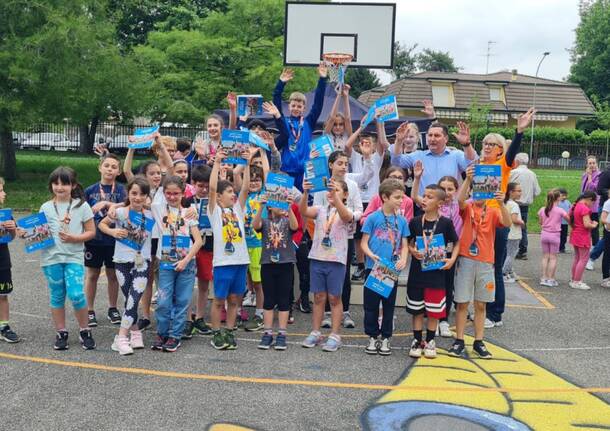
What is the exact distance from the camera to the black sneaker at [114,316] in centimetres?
662

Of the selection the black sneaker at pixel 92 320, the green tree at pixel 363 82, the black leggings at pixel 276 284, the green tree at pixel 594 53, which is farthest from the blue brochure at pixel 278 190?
the green tree at pixel 594 53

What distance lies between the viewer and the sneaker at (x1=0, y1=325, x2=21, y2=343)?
5848 millimetres

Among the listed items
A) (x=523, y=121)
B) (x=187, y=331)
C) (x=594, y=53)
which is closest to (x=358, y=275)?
(x=187, y=331)

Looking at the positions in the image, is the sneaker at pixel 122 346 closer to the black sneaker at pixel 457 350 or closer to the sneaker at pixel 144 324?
the sneaker at pixel 144 324

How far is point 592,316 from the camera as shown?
7711 millimetres

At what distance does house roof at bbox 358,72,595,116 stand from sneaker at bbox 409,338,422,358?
41668 millimetres

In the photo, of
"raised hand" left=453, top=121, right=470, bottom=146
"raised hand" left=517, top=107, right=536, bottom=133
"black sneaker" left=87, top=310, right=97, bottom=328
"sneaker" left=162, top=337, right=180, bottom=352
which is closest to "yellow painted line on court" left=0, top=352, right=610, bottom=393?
"sneaker" left=162, top=337, right=180, bottom=352

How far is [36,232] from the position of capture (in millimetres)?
5578

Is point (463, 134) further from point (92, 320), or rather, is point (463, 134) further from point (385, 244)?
point (92, 320)

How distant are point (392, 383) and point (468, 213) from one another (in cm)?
189

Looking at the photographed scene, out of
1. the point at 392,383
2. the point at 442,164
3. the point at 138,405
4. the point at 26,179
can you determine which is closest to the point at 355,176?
the point at 442,164

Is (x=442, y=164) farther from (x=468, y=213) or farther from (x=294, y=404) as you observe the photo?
(x=294, y=404)

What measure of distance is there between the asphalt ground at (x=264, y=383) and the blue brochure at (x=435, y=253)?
0.89 metres

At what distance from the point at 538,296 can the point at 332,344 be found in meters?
4.21
